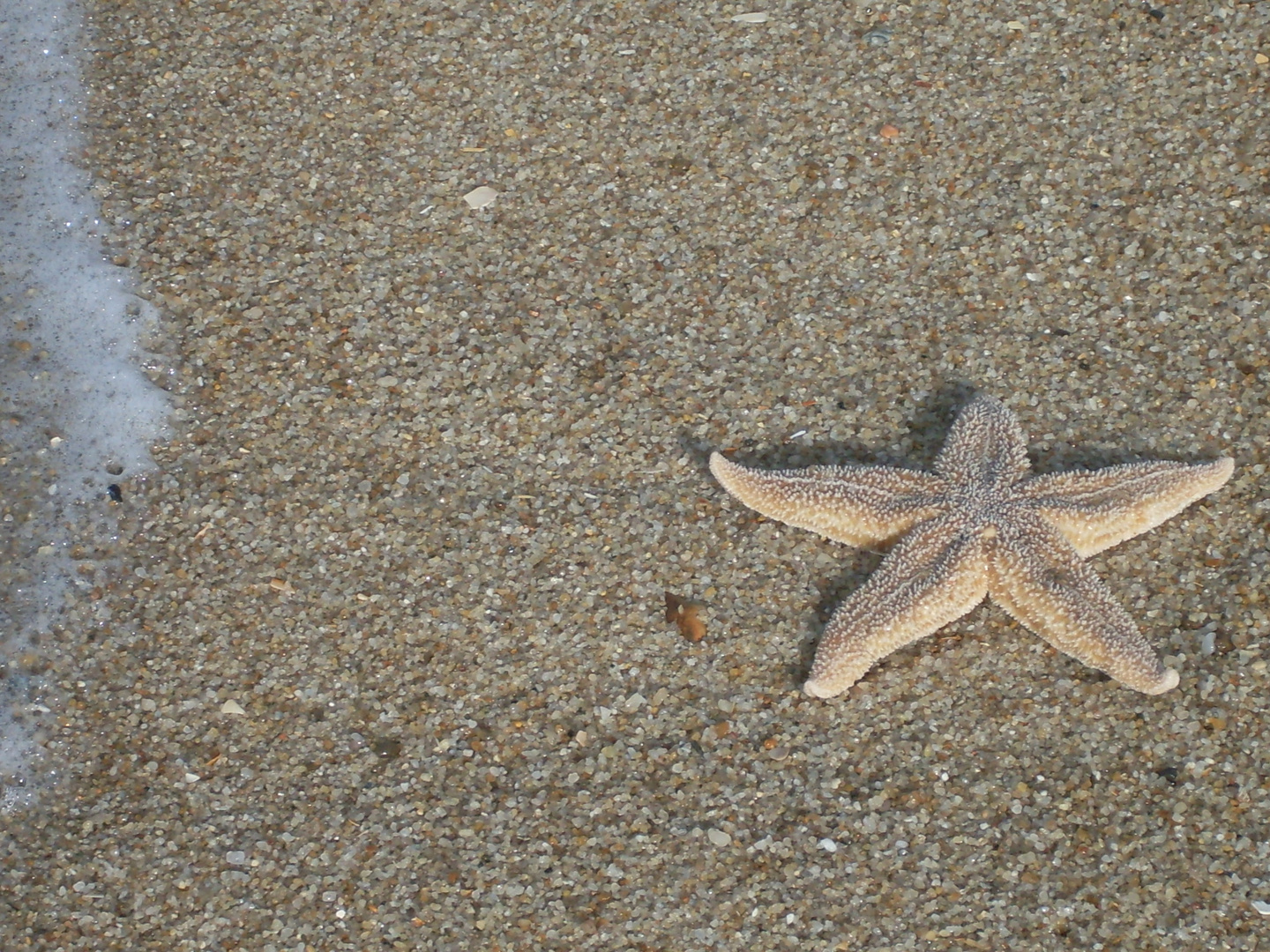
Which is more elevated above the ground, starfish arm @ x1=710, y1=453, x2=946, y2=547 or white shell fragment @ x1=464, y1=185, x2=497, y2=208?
white shell fragment @ x1=464, y1=185, x2=497, y2=208

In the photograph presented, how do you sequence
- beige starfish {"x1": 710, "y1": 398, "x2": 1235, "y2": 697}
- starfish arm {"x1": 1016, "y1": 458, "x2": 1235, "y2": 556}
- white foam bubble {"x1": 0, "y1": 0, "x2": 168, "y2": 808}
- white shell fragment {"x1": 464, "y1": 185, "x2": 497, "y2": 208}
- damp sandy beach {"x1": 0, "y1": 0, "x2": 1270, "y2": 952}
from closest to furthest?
1. damp sandy beach {"x1": 0, "y1": 0, "x2": 1270, "y2": 952}
2. beige starfish {"x1": 710, "y1": 398, "x2": 1235, "y2": 697}
3. starfish arm {"x1": 1016, "y1": 458, "x2": 1235, "y2": 556}
4. white foam bubble {"x1": 0, "y1": 0, "x2": 168, "y2": 808}
5. white shell fragment {"x1": 464, "y1": 185, "x2": 497, "y2": 208}

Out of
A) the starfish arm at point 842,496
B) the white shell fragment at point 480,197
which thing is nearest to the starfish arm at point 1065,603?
the starfish arm at point 842,496

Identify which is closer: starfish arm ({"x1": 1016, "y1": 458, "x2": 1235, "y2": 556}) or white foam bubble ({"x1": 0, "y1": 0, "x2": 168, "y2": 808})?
starfish arm ({"x1": 1016, "y1": 458, "x2": 1235, "y2": 556})

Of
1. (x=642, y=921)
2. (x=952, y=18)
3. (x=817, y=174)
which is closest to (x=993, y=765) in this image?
(x=642, y=921)

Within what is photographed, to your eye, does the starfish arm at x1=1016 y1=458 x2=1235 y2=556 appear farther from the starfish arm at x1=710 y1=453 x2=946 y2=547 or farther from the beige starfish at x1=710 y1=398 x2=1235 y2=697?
the starfish arm at x1=710 y1=453 x2=946 y2=547

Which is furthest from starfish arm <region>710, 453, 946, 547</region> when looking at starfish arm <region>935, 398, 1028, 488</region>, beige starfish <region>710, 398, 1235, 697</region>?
starfish arm <region>935, 398, 1028, 488</region>

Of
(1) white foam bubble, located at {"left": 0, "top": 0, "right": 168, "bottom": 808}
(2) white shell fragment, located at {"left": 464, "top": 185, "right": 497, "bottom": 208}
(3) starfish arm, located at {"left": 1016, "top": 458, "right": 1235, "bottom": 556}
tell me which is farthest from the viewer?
(2) white shell fragment, located at {"left": 464, "top": 185, "right": 497, "bottom": 208}

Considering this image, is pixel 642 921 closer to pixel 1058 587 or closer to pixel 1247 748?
pixel 1058 587

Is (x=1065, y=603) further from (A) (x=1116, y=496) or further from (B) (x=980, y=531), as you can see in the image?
(A) (x=1116, y=496)
